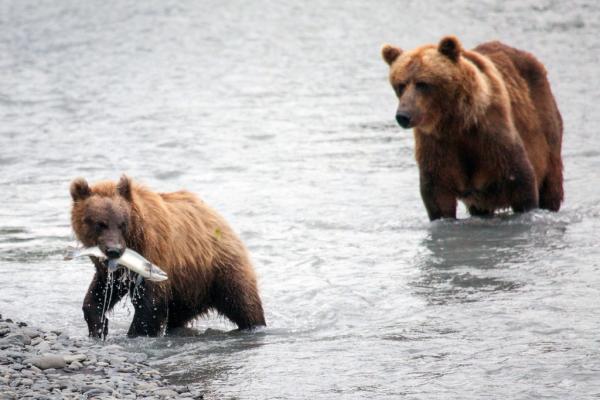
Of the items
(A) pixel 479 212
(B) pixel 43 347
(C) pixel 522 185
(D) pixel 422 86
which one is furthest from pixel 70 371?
(A) pixel 479 212

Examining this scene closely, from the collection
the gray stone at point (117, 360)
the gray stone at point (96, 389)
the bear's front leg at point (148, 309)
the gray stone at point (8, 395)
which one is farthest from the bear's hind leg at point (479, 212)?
the gray stone at point (8, 395)

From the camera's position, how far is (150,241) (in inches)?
268

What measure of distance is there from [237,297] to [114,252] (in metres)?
1.06

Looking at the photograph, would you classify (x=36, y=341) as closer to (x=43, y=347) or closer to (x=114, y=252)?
(x=43, y=347)

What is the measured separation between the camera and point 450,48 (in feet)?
29.7

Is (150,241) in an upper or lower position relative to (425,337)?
upper

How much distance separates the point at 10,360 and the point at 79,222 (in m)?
0.97

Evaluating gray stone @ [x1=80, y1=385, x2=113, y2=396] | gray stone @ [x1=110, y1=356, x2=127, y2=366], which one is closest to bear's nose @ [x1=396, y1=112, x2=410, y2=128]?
gray stone @ [x1=110, y1=356, x2=127, y2=366]

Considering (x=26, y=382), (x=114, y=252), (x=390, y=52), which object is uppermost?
(x=390, y=52)

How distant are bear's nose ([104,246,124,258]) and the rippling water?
723 mm

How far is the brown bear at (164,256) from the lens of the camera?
6.65 metres

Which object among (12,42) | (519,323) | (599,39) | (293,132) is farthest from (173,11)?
(519,323)

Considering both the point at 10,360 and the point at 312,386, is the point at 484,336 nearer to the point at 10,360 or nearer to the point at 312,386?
the point at 312,386

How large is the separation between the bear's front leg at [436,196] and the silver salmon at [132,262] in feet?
10.8
